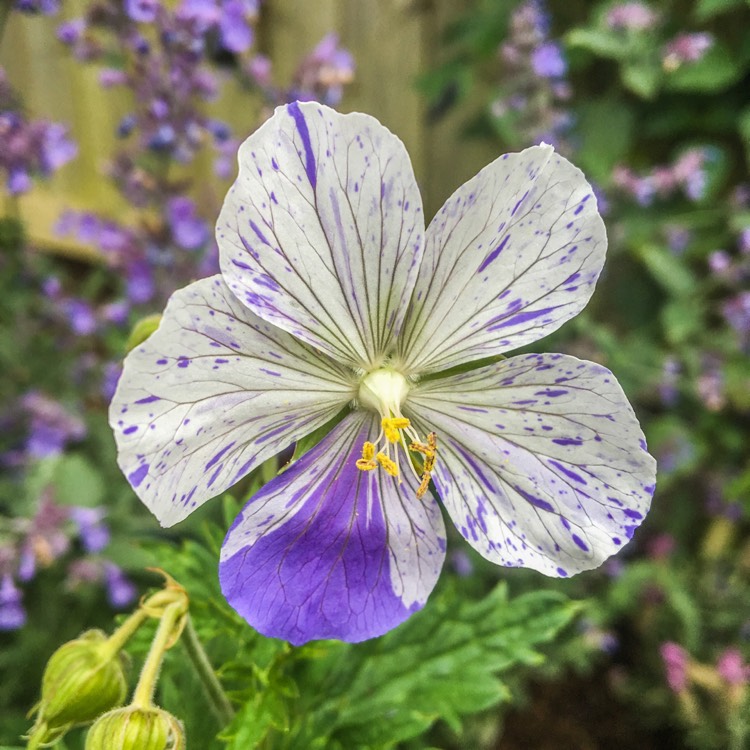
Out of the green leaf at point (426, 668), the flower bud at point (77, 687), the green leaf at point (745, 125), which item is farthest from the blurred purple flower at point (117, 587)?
the green leaf at point (745, 125)

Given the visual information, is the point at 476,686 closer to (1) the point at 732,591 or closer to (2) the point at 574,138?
(1) the point at 732,591

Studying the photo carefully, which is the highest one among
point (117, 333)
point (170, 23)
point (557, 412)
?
point (170, 23)

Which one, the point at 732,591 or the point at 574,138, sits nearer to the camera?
the point at 732,591

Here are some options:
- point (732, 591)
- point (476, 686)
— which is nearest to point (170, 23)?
point (476, 686)

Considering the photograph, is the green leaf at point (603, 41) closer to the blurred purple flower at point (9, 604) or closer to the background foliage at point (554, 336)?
the background foliage at point (554, 336)

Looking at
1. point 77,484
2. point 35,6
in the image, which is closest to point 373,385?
point 35,6

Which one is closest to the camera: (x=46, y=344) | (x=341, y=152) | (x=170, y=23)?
(x=341, y=152)
